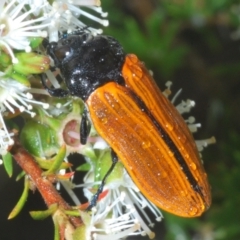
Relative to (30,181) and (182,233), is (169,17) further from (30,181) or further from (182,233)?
(30,181)

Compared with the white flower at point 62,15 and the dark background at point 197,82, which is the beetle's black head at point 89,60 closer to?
the white flower at point 62,15

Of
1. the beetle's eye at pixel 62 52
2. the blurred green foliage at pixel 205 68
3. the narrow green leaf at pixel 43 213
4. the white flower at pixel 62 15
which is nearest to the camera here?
the narrow green leaf at pixel 43 213

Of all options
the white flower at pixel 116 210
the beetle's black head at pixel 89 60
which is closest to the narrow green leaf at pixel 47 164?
the white flower at pixel 116 210

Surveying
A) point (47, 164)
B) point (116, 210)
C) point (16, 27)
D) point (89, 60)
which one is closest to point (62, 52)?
point (89, 60)

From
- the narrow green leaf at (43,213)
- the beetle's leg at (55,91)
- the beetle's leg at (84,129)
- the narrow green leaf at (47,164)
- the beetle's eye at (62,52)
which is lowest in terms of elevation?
the narrow green leaf at (43,213)

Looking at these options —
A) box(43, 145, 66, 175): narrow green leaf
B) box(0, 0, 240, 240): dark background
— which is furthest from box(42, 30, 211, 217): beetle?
box(0, 0, 240, 240): dark background

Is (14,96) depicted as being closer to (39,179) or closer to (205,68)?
(39,179)
